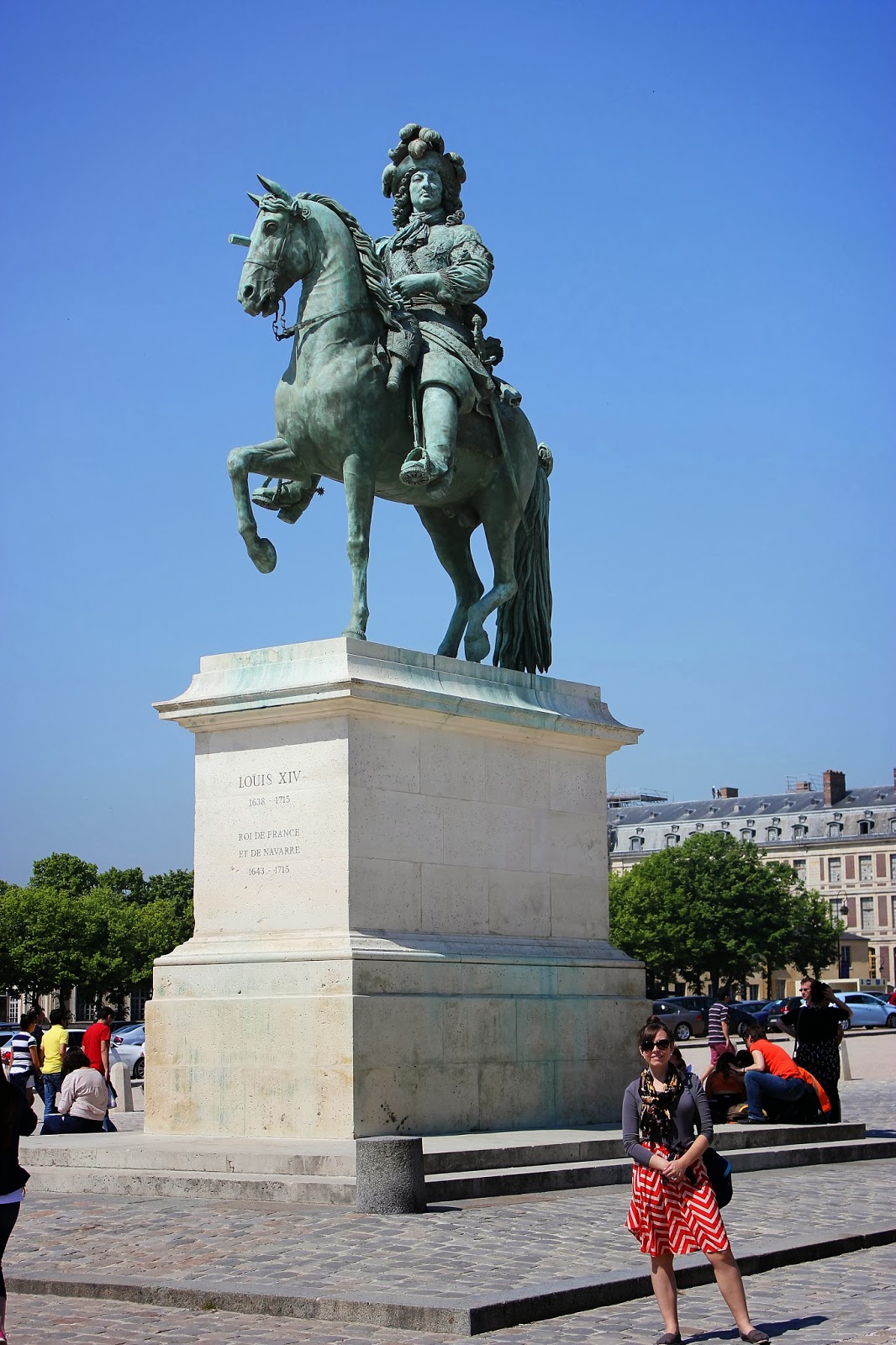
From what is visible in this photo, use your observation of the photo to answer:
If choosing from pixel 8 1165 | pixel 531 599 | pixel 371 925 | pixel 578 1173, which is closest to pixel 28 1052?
pixel 371 925

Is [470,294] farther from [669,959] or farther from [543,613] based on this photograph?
[669,959]

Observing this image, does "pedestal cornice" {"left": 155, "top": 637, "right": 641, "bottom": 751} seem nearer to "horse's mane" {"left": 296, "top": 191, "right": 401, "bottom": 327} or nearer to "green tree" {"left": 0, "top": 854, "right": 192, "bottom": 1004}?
"horse's mane" {"left": 296, "top": 191, "right": 401, "bottom": 327}

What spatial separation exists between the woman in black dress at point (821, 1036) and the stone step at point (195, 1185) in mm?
7213

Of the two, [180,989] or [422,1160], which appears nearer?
[422,1160]

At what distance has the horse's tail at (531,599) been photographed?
1745 centimetres

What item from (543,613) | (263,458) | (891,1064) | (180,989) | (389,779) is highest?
(263,458)

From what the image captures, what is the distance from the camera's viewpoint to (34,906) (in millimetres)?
86875

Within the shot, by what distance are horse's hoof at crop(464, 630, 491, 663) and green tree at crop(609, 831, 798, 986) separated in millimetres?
85802

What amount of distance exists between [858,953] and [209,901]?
123m

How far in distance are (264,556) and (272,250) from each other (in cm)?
270

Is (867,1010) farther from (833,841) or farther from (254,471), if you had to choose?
(833,841)

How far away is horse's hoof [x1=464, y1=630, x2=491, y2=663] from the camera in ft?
54.3

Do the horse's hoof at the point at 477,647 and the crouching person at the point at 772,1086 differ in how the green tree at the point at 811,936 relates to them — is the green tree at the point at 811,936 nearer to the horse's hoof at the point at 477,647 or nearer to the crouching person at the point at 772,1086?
the crouching person at the point at 772,1086

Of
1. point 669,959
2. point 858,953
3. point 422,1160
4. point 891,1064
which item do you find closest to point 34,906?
point 669,959
